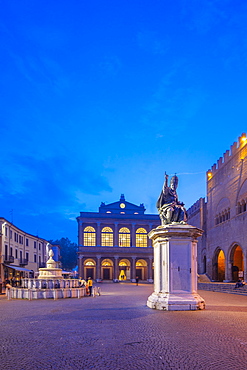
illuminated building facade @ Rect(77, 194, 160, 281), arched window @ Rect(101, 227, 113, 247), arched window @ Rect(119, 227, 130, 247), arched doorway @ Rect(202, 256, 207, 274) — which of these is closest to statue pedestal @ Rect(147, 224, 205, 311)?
arched doorway @ Rect(202, 256, 207, 274)

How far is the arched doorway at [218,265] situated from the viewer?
44938 millimetres

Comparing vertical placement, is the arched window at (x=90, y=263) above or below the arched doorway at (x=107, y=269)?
above

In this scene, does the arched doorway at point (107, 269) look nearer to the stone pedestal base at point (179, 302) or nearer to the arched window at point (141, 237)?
the arched window at point (141, 237)

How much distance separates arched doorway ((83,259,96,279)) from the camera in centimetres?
7794

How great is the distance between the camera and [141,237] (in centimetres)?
8094

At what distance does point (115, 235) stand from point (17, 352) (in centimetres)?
7316

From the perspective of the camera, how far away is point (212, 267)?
4562cm

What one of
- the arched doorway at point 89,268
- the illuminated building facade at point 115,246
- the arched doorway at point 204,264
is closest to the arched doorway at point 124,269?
the illuminated building facade at point 115,246

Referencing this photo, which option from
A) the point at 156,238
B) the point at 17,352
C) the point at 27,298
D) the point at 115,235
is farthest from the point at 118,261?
the point at 17,352

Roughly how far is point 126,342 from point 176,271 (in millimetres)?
5987

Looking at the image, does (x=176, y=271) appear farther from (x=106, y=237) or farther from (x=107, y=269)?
(x=107, y=269)

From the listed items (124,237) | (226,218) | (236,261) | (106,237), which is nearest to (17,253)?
(106,237)

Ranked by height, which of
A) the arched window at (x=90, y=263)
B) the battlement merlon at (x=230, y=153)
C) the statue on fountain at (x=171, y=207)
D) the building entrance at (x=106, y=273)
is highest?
the battlement merlon at (x=230, y=153)

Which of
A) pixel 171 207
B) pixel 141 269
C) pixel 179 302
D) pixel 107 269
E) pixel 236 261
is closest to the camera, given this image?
pixel 179 302
